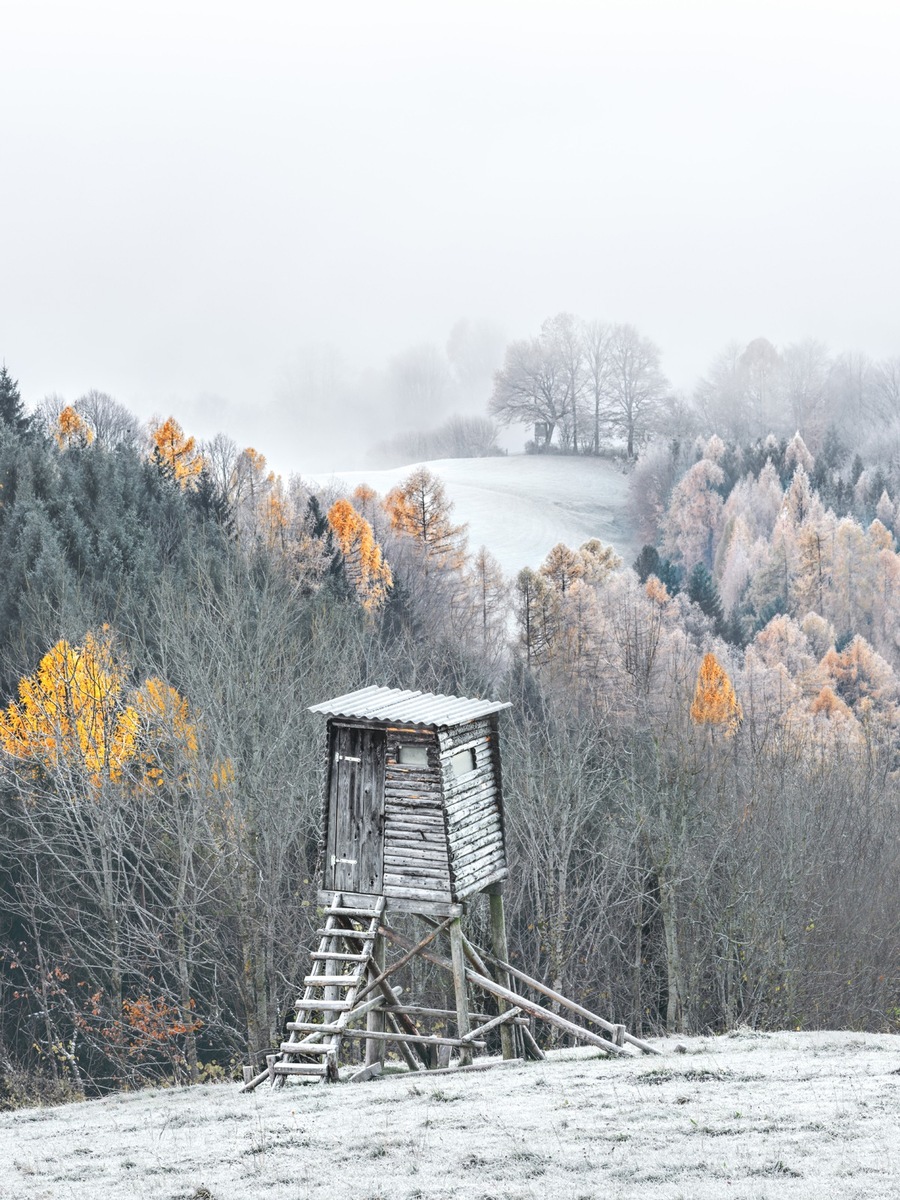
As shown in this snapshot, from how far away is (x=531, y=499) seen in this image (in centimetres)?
13250

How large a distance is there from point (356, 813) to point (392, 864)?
0.92 metres

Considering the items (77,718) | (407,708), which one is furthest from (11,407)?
(407,708)

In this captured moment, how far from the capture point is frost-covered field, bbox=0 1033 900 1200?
11.5 metres

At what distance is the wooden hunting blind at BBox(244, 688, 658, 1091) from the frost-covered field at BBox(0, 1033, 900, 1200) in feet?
3.21

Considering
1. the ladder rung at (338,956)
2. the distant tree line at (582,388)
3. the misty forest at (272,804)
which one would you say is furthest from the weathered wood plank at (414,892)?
the distant tree line at (582,388)

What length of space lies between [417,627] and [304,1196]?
44.2m

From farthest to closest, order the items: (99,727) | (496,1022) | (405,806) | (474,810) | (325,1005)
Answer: (99,727) → (474,810) → (496,1022) → (405,806) → (325,1005)

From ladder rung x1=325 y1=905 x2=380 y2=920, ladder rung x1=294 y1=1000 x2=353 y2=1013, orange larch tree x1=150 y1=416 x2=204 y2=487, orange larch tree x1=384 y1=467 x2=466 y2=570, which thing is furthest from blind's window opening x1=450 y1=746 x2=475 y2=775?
orange larch tree x1=150 y1=416 x2=204 y2=487

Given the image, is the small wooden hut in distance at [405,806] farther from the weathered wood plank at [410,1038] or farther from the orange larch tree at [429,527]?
the orange larch tree at [429,527]

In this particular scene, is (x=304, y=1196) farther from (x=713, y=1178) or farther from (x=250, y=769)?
(x=250, y=769)

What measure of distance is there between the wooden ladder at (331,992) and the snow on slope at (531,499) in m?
95.8

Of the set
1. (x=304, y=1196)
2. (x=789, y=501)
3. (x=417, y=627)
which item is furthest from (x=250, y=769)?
(x=789, y=501)

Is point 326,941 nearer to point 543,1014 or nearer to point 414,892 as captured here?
point 414,892

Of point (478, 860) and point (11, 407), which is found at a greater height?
point (11, 407)
